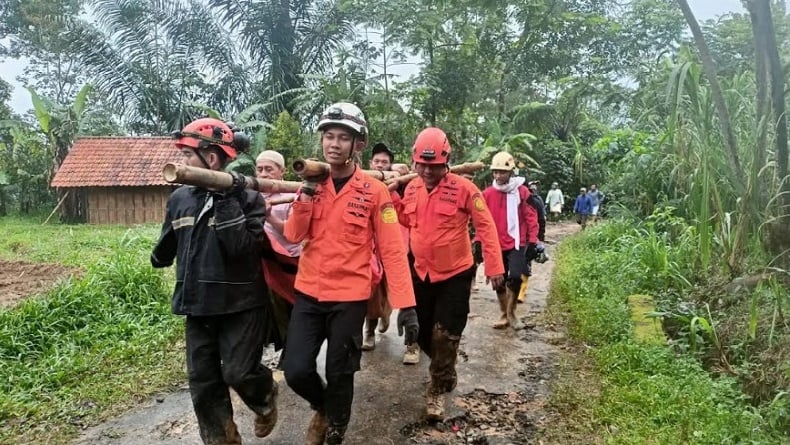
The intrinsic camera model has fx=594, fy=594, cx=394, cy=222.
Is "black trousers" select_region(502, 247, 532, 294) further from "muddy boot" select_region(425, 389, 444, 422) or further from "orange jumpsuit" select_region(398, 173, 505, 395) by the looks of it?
"muddy boot" select_region(425, 389, 444, 422)

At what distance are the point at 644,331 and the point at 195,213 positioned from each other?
4.03 metres

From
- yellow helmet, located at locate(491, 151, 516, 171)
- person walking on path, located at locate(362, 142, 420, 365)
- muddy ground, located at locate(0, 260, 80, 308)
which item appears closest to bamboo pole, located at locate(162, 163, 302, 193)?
person walking on path, located at locate(362, 142, 420, 365)

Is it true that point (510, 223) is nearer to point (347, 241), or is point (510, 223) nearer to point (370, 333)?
point (370, 333)

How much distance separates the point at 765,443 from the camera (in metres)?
3.21

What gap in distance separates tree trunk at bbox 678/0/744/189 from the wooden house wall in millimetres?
16908

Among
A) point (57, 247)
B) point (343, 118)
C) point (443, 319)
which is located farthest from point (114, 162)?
point (343, 118)

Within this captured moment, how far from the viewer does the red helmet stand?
3.15 m

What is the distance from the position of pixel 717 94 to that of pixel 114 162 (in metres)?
18.2

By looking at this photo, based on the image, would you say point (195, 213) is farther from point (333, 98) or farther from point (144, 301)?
point (333, 98)

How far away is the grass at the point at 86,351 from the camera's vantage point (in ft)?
13.3

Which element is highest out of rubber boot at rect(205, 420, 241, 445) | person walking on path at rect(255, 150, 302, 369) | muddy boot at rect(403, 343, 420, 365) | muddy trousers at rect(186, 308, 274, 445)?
person walking on path at rect(255, 150, 302, 369)

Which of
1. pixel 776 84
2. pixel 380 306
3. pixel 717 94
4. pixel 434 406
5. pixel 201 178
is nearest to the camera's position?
pixel 201 178

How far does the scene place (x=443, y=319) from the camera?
13.5ft

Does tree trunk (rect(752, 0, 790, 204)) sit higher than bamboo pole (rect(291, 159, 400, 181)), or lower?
higher
